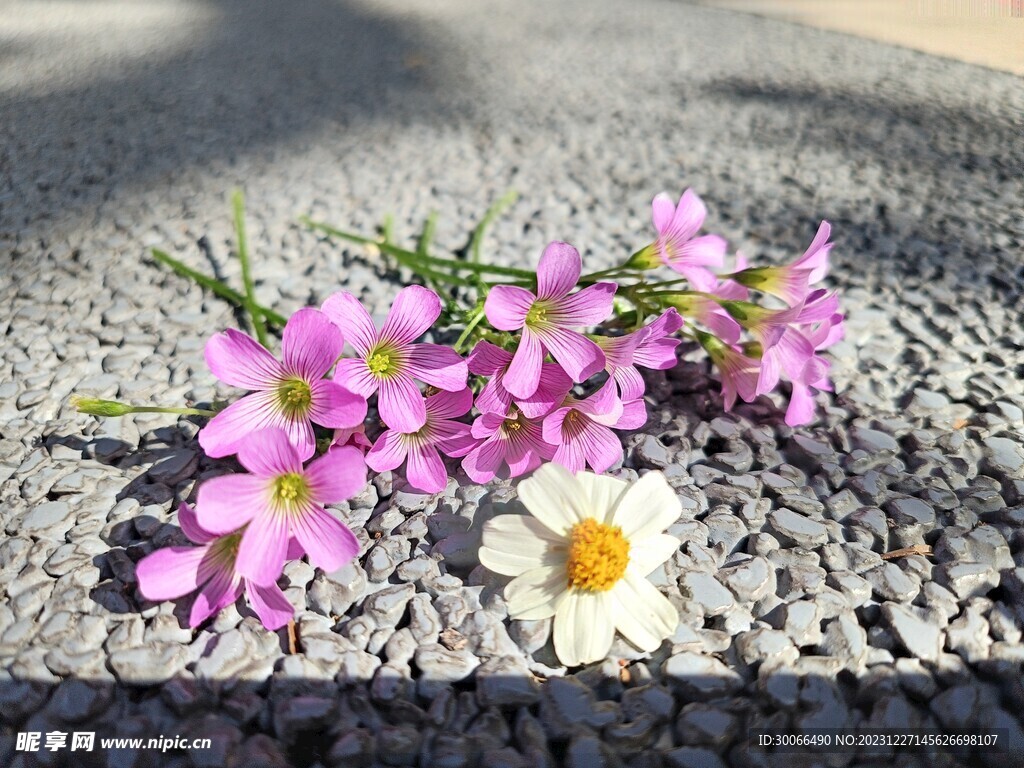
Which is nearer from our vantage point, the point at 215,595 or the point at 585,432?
the point at 215,595

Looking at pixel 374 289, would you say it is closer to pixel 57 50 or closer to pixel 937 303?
pixel 937 303

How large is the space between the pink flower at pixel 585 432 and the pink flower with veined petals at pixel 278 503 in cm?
23

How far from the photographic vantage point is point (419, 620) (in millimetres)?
744

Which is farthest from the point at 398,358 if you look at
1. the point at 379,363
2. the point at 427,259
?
the point at 427,259

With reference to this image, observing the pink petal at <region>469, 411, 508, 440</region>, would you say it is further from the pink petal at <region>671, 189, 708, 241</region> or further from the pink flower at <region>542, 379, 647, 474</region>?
the pink petal at <region>671, 189, 708, 241</region>

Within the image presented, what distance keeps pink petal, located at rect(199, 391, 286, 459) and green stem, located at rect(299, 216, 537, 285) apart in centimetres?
35

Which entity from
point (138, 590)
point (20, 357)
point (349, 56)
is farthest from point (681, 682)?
point (349, 56)

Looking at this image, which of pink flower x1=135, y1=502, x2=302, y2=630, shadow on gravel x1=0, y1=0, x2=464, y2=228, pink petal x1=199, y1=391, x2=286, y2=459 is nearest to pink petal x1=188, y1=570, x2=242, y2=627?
pink flower x1=135, y1=502, x2=302, y2=630

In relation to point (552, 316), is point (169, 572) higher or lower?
lower

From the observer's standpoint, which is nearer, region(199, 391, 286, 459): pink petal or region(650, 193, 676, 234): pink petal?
region(199, 391, 286, 459): pink petal

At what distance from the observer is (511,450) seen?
81 cm

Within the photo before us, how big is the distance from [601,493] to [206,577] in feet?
1.25

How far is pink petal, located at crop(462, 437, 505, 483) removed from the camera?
80 cm

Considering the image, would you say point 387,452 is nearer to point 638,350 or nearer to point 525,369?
point 525,369
